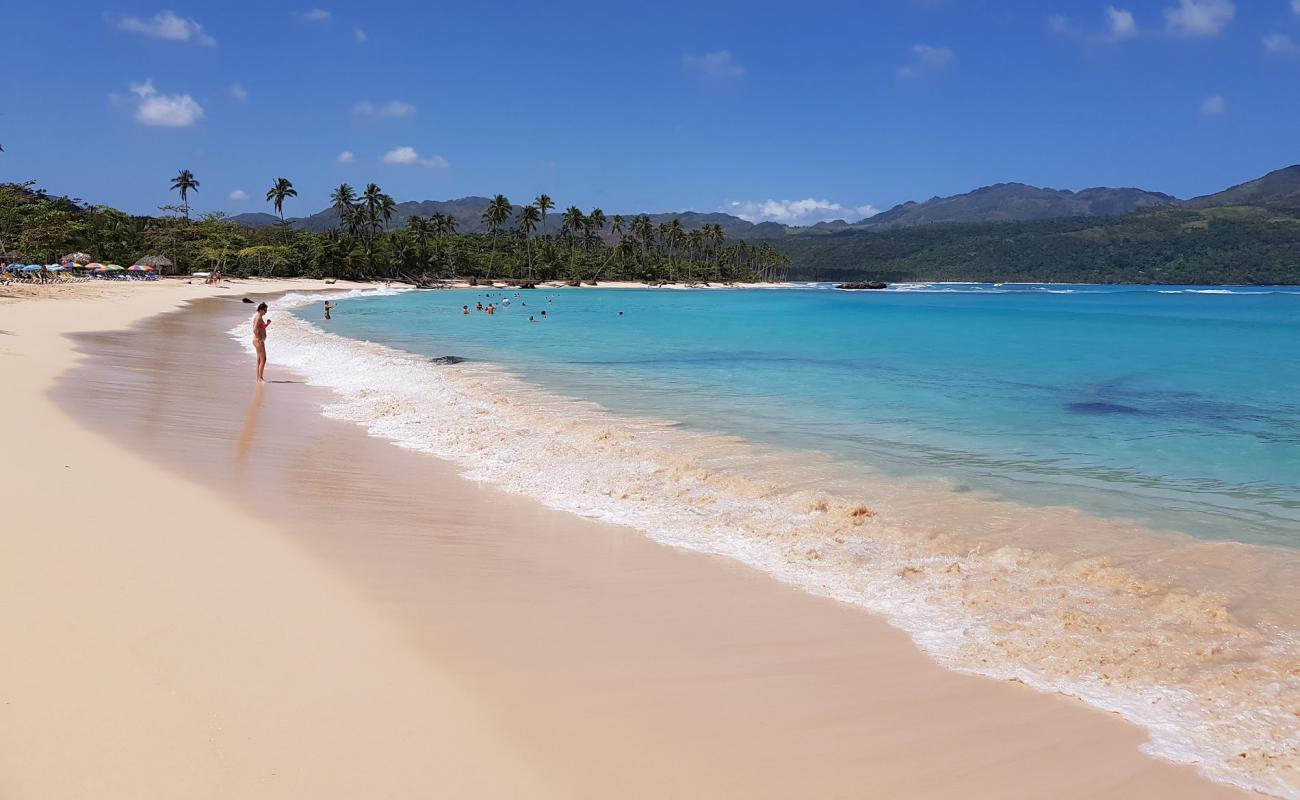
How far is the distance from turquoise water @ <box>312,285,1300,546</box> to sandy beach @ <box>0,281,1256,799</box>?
5.21 metres

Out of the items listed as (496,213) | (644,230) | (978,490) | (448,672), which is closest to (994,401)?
(978,490)

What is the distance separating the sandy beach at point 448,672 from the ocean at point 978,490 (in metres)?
0.51

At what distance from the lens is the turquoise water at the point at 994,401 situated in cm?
949

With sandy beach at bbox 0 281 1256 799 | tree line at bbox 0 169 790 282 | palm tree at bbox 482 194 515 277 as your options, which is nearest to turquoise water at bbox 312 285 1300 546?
sandy beach at bbox 0 281 1256 799

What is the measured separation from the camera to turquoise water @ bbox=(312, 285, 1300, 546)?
31.1 ft

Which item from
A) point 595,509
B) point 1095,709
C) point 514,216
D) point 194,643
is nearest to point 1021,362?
point 595,509

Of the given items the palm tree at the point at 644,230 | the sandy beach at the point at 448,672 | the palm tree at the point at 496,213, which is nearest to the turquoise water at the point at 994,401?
the sandy beach at the point at 448,672

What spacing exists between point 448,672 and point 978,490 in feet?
22.6

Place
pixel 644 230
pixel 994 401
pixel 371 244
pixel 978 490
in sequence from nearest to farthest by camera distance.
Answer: pixel 978 490
pixel 994 401
pixel 371 244
pixel 644 230

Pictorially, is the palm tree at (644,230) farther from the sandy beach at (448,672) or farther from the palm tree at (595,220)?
the sandy beach at (448,672)

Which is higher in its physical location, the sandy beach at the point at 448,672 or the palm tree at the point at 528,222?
the palm tree at the point at 528,222

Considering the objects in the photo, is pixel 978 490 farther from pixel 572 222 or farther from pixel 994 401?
pixel 572 222

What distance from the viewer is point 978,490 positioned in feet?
29.2

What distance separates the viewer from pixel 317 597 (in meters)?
4.77
